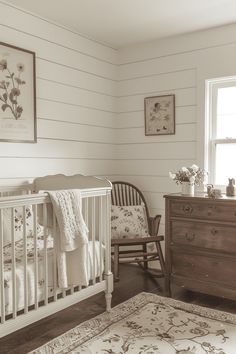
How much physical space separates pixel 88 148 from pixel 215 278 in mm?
1714

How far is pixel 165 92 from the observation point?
3.58m

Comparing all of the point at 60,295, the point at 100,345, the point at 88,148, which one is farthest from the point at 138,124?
the point at 100,345

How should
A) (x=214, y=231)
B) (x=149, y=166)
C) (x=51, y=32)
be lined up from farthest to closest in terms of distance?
(x=149, y=166) → (x=51, y=32) → (x=214, y=231)

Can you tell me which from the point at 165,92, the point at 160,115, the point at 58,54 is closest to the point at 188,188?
the point at 160,115

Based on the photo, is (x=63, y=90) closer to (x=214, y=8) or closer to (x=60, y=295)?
(x=214, y=8)

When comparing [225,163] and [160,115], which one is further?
[160,115]

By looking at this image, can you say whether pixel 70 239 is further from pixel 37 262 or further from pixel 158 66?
pixel 158 66

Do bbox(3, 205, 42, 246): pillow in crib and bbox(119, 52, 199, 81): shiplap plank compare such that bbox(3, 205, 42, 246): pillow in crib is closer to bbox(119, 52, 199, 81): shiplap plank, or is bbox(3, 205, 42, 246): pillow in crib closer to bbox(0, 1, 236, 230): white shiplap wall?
bbox(0, 1, 236, 230): white shiplap wall

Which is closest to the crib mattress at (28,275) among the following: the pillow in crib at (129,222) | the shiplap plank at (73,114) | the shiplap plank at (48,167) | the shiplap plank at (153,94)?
the shiplap plank at (48,167)

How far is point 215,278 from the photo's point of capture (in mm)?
2754

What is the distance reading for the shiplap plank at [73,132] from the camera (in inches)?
123

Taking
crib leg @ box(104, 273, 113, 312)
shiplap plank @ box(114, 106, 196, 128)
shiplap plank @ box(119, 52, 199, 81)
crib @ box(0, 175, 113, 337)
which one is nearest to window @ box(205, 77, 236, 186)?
shiplap plank @ box(114, 106, 196, 128)

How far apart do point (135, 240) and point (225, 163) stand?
1.10 m

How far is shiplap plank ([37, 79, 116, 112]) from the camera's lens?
10.2 ft
